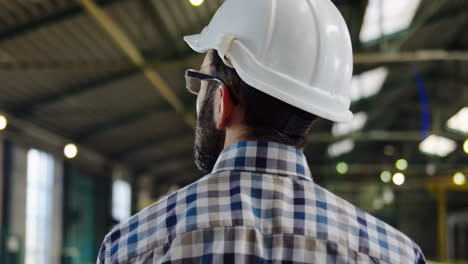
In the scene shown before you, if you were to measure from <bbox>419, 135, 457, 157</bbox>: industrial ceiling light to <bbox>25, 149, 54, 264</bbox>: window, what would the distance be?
15676mm

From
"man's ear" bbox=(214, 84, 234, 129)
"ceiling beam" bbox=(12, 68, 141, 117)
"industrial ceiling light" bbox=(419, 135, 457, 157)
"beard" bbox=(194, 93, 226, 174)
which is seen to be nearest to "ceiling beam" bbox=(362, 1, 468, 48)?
"ceiling beam" bbox=(12, 68, 141, 117)

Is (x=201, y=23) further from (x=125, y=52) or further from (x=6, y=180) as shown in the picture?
(x=6, y=180)

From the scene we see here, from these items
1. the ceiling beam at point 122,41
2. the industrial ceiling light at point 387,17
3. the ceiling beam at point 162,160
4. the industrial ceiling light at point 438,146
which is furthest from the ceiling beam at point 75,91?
the industrial ceiling light at point 438,146

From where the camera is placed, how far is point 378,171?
3005cm

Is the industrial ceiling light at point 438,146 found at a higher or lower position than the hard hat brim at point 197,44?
higher

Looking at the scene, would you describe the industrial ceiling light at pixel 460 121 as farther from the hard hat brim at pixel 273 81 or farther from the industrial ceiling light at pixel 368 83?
the hard hat brim at pixel 273 81

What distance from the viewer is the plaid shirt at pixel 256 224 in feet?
4.98

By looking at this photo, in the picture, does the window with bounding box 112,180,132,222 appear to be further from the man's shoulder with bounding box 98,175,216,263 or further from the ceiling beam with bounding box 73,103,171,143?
the man's shoulder with bounding box 98,175,216,263

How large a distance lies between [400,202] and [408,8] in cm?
2095

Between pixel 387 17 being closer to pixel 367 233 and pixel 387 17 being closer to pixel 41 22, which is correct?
pixel 41 22

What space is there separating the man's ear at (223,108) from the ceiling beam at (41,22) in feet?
36.7

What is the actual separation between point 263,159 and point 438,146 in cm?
2931

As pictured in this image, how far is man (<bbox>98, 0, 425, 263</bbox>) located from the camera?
5.02ft

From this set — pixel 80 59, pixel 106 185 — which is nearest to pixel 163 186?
pixel 106 185
